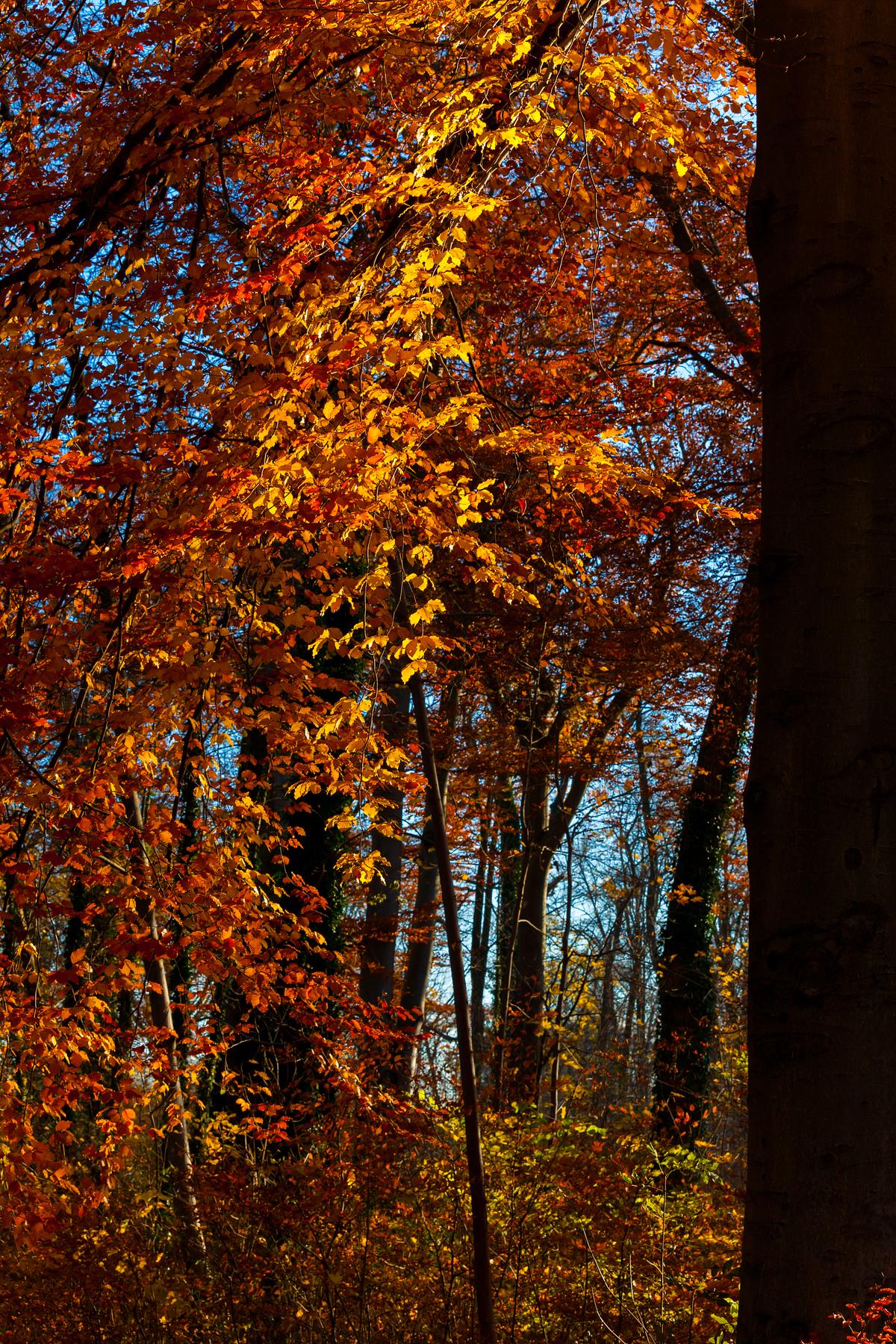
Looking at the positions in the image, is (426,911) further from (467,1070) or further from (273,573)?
(273,573)

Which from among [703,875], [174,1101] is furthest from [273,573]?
[703,875]

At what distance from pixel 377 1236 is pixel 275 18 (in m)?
5.22

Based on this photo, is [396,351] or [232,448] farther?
[232,448]

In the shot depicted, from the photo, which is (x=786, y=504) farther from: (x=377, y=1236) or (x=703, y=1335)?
(x=377, y=1236)

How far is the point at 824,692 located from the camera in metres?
2.28

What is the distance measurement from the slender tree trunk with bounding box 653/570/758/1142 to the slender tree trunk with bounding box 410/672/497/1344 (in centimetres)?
570

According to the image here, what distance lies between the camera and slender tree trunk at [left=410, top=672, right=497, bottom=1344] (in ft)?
13.9

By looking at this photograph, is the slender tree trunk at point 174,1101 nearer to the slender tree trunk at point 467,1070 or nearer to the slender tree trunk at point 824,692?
the slender tree trunk at point 467,1070

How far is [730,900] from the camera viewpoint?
1931 centimetres

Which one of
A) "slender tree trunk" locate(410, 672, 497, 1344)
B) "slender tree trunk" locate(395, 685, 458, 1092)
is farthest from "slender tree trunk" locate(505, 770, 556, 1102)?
"slender tree trunk" locate(410, 672, 497, 1344)

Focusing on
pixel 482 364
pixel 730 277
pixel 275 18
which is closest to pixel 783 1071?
pixel 275 18

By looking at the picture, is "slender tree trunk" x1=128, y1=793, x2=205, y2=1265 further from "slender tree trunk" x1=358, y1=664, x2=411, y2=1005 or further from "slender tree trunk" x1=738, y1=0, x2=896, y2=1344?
"slender tree trunk" x1=358, y1=664, x2=411, y2=1005

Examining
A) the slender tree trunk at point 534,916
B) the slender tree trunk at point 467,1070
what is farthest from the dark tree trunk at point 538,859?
the slender tree trunk at point 467,1070

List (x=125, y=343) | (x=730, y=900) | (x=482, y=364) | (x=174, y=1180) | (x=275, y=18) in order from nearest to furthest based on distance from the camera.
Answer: (x=125, y=343)
(x=275, y=18)
(x=174, y=1180)
(x=482, y=364)
(x=730, y=900)
